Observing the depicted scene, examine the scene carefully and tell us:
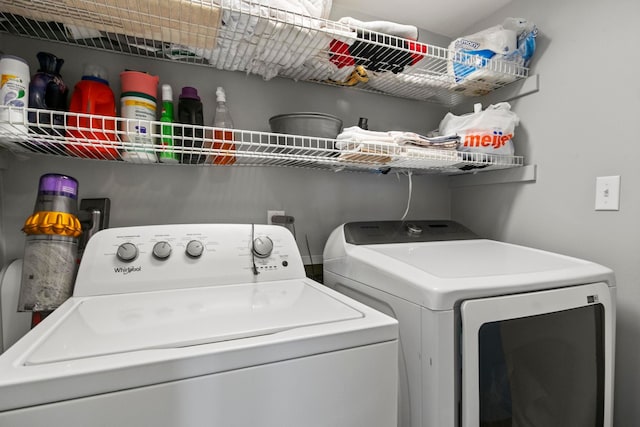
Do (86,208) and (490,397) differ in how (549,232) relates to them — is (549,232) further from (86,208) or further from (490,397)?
(86,208)

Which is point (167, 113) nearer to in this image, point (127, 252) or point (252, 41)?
point (252, 41)

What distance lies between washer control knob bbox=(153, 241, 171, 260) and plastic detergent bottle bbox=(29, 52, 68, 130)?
0.43 m

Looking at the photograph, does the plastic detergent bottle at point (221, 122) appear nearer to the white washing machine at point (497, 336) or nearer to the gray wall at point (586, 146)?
the white washing machine at point (497, 336)

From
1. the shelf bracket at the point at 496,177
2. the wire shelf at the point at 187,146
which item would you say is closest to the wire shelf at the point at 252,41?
the wire shelf at the point at 187,146

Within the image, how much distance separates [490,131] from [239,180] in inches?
41.3

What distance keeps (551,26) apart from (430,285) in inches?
49.6

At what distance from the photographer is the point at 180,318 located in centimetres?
70

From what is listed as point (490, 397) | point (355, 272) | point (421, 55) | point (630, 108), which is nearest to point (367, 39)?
point (421, 55)

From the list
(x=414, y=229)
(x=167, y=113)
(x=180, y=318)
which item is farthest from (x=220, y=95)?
(x=414, y=229)

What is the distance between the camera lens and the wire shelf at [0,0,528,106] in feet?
2.90

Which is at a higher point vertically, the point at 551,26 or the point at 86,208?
the point at 551,26

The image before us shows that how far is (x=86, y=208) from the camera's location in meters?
1.10

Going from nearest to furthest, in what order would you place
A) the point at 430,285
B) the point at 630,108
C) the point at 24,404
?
the point at 24,404 < the point at 430,285 < the point at 630,108

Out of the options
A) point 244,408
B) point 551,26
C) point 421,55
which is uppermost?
point 551,26
